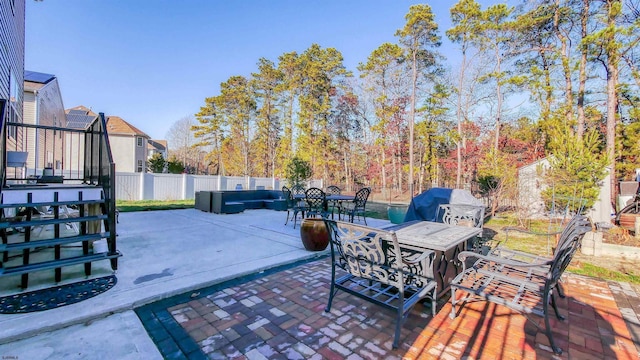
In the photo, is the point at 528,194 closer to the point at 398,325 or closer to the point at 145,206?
the point at 398,325

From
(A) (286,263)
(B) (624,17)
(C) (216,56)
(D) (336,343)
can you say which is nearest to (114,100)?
(C) (216,56)

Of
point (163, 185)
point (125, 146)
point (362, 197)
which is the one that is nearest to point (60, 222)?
point (362, 197)

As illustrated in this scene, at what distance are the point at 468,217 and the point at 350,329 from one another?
268 centimetres

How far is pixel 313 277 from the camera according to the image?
10.6ft

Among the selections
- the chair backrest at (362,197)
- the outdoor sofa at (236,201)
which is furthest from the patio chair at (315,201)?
the outdoor sofa at (236,201)

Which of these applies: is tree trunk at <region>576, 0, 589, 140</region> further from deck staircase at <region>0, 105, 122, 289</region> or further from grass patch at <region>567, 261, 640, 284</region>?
deck staircase at <region>0, 105, 122, 289</region>

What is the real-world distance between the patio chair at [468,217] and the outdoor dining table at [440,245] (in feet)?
2.41

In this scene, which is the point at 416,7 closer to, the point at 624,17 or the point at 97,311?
the point at 624,17

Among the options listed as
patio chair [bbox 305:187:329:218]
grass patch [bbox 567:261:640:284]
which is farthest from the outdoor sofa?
grass patch [bbox 567:261:640:284]

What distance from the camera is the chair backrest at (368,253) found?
6.57ft

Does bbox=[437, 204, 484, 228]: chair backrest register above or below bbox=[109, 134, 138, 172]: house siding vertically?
below

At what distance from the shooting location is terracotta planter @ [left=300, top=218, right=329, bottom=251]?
4207 millimetres

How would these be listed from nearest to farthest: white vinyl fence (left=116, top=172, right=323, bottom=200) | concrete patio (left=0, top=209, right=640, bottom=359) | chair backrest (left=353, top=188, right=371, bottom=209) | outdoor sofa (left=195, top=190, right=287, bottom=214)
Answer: concrete patio (left=0, top=209, right=640, bottom=359)
chair backrest (left=353, top=188, right=371, bottom=209)
outdoor sofa (left=195, top=190, right=287, bottom=214)
white vinyl fence (left=116, top=172, right=323, bottom=200)

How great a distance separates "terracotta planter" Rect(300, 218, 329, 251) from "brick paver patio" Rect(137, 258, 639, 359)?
54.1 inches
